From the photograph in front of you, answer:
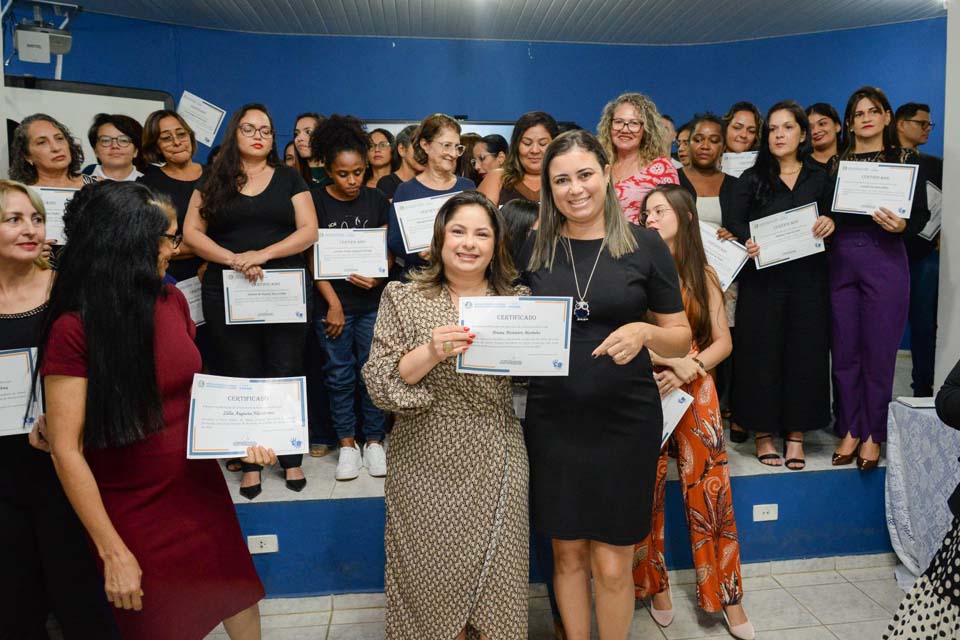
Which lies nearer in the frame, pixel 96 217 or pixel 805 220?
pixel 96 217

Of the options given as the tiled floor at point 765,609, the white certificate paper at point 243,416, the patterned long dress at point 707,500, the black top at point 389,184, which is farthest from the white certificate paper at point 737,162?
the white certificate paper at point 243,416

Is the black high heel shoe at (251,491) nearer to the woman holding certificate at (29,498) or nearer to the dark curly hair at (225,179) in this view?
the woman holding certificate at (29,498)

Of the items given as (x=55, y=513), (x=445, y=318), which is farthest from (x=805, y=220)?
(x=55, y=513)

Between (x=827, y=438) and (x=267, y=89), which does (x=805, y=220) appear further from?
(x=267, y=89)

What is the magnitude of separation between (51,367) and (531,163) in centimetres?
214

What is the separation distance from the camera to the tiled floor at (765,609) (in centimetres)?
271

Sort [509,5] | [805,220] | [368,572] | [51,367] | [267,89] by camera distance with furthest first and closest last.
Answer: [267,89]
[509,5]
[805,220]
[368,572]
[51,367]

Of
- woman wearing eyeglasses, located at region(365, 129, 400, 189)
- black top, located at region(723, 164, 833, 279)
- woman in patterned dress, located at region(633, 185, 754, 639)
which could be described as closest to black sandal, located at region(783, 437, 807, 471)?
woman in patterned dress, located at region(633, 185, 754, 639)

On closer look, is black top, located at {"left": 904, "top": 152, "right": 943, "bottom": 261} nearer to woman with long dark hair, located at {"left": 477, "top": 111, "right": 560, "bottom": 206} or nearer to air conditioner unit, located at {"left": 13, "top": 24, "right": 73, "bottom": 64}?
woman with long dark hair, located at {"left": 477, "top": 111, "right": 560, "bottom": 206}

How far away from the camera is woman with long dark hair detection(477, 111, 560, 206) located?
3.12 m

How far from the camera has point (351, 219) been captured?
3346 millimetres

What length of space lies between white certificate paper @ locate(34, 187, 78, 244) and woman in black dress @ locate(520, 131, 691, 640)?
1.99m

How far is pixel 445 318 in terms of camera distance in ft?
6.27

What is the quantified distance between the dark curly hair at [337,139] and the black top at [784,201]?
1844mm
